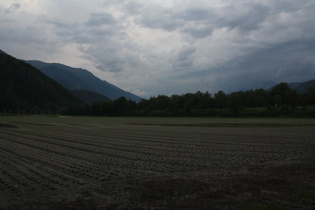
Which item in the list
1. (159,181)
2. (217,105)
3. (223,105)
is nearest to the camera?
(159,181)

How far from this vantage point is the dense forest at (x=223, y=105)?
9881 cm

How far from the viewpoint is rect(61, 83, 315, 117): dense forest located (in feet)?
324

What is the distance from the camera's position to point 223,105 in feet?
392

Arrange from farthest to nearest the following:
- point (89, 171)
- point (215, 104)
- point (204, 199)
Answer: point (215, 104), point (89, 171), point (204, 199)

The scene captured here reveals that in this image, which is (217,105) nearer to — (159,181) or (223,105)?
(223,105)

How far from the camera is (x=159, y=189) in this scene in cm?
905

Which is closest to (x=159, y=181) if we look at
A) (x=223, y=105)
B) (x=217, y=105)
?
(x=223, y=105)

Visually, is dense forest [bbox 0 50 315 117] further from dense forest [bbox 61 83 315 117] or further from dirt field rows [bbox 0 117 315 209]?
dirt field rows [bbox 0 117 315 209]

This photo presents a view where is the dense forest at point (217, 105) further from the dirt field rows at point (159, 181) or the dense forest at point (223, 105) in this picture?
the dirt field rows at point (159, 181)

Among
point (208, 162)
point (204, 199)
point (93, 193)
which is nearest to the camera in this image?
point (204, 199)

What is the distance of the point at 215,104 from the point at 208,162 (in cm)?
11323

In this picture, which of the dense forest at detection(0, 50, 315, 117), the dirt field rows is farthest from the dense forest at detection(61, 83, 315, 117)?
the dirt field rows

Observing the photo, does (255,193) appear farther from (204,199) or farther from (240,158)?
(240,158)

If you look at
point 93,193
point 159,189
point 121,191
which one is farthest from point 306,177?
point 93,193
